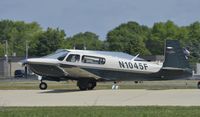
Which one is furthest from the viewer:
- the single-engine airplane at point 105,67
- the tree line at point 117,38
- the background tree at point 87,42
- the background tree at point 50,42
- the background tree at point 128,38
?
the background tree at point 87,42

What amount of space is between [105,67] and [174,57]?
3488 mm

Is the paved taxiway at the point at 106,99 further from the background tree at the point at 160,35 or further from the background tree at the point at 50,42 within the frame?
the background tree at the point at 160,35

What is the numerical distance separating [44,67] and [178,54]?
6680 millimetres

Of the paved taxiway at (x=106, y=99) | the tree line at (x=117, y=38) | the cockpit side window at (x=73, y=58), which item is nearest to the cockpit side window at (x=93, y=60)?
the cockpit side window at (x=73, y=58)

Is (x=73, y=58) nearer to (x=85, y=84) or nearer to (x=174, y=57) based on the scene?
(x=85, y=84)

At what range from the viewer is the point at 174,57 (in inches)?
1081

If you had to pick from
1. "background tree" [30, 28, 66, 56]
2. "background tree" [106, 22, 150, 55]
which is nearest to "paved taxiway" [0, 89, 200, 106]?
"background tree" [30, 28, 66, 56]

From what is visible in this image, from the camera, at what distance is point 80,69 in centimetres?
2784

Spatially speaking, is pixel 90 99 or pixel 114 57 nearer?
pixel 90 99

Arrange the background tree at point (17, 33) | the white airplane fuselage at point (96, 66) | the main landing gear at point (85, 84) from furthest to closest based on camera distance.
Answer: the background tree at point (17, 33) → the main landing gear at point (85, 84) → the white airplane fuselage at point (96, 66)

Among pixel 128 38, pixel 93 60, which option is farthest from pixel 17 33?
pixel 93 60

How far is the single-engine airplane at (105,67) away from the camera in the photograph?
27625mm
